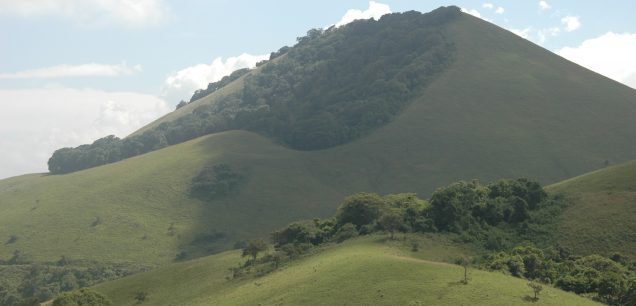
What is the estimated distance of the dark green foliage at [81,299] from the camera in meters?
79.9

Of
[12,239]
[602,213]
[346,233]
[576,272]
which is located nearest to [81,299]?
[346,233]

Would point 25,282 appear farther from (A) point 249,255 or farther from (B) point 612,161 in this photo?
(B) point 612,161

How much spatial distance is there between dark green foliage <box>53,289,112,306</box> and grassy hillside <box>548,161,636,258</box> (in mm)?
67505

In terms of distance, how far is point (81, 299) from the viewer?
80.8 m

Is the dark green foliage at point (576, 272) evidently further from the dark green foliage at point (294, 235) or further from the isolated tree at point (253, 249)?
the isolated tree at point (253, 249)

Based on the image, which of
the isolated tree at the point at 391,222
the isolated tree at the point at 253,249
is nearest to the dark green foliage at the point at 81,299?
the isolated tree at the point at 253,249

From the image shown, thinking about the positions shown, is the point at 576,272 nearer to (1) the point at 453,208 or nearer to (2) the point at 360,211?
(1) the point at 453,208

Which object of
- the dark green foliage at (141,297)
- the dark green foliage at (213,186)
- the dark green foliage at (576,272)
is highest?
the dark green foliage at (213,186)

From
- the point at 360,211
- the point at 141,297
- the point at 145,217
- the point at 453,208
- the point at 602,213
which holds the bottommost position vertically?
the point at 141,297

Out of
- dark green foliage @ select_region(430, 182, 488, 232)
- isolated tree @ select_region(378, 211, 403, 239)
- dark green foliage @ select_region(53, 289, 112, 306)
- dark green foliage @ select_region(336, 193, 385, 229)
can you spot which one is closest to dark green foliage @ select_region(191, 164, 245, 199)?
dark green foliage @ select_region(336, 193, 385, 229)

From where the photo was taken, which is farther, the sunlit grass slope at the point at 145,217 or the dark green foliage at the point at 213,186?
the dark green foliage at the point at 213,186

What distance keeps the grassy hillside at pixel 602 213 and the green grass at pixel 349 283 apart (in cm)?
1878

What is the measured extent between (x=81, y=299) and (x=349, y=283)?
120 ft

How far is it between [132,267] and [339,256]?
263 ft
